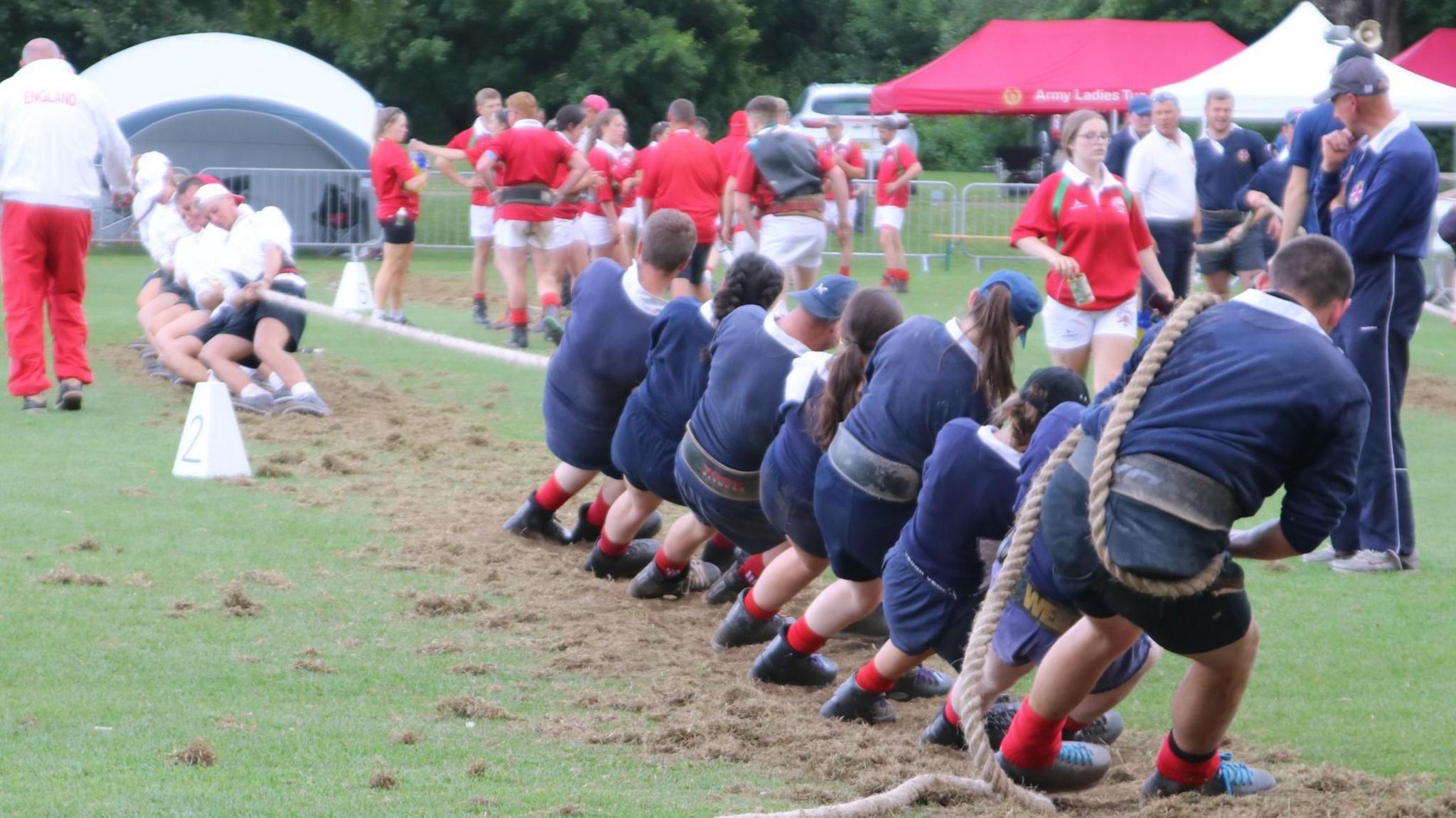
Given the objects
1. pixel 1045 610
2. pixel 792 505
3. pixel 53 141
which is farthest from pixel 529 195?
pixel 1045 610

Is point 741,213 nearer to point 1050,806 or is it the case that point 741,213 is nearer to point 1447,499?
point 1447,499

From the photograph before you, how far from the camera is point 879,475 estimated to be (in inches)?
205

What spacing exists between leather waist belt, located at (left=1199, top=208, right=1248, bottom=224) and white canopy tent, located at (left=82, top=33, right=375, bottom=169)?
13.6m

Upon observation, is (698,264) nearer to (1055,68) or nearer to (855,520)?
(855,520)

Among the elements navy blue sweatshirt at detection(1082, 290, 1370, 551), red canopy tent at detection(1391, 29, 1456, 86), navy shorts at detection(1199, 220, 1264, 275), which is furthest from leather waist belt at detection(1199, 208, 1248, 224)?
red canopy tent at detection(1391, 29, 1456, 86)

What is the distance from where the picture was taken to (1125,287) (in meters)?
8.93

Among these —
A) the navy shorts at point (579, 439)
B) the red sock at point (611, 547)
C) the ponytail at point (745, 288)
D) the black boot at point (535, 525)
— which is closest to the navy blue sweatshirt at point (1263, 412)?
the ponytail at point (745, 288)

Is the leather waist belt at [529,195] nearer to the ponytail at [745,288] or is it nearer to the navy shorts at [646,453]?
the navy shorts at [646,453]

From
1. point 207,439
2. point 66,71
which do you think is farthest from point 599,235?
point 207,439

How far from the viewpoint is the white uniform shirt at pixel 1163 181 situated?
12117mm

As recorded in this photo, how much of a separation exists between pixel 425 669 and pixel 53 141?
646cm

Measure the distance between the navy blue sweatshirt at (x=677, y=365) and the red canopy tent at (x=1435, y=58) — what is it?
23897 mm

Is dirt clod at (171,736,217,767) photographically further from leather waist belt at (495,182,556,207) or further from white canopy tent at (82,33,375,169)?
white canopy tent at (82,33,375,169)

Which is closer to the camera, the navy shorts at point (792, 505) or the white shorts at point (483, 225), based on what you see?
the navy shorts at point (792, 505)
